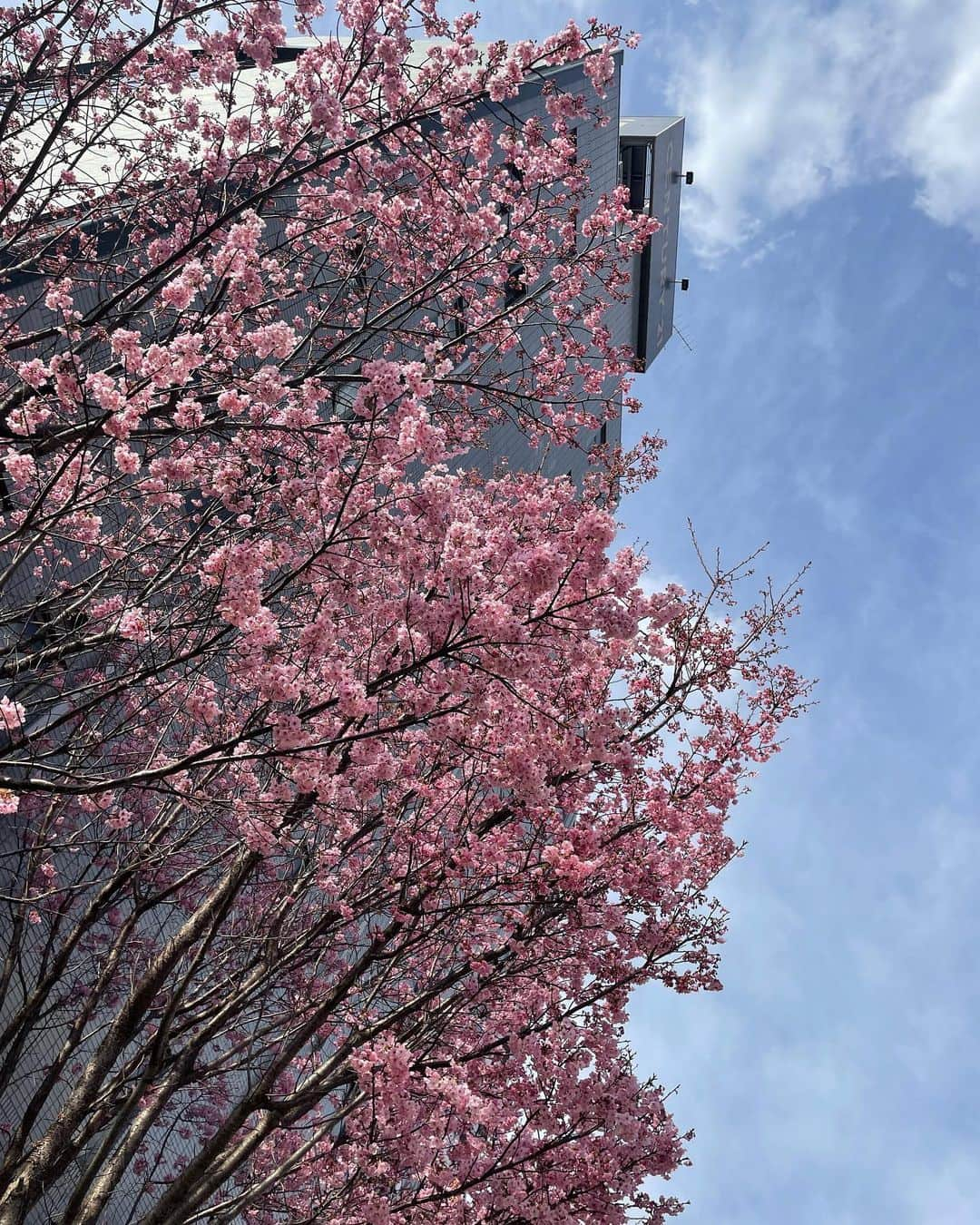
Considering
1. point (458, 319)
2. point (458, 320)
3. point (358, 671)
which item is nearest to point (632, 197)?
point (458, 320)

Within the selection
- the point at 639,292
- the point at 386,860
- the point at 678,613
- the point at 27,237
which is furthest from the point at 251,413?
the point at 639,292

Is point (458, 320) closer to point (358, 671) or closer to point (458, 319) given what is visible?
point (458, 319)

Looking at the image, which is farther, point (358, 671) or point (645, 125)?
point (645, 125)

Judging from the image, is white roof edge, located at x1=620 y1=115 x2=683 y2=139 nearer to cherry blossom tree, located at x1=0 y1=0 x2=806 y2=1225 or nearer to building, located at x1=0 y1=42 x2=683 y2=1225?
building, located at x1=0 y1=42 x2=683 y2=1225

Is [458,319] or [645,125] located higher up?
[645,125]

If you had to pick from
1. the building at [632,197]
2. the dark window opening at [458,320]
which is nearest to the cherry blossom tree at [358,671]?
the dark window opening at [458,320]

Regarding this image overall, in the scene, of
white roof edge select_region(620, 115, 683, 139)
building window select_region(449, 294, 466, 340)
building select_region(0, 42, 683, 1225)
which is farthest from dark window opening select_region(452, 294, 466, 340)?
white roof edge select_region(620, 115, 683, 139)

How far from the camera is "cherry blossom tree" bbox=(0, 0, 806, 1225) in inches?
198

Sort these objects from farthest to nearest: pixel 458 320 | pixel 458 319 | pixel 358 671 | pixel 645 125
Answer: pixel 645 125, pixel 458 320, pixel 458 319, pixel 358 671

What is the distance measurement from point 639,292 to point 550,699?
29483 mm

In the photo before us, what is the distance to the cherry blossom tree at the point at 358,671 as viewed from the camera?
5020 millimetres

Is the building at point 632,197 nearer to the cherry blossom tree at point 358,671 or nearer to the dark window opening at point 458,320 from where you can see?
the dark window opening at point 458,320

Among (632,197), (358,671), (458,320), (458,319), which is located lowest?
(358,671)

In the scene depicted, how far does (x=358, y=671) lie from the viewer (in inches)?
247
